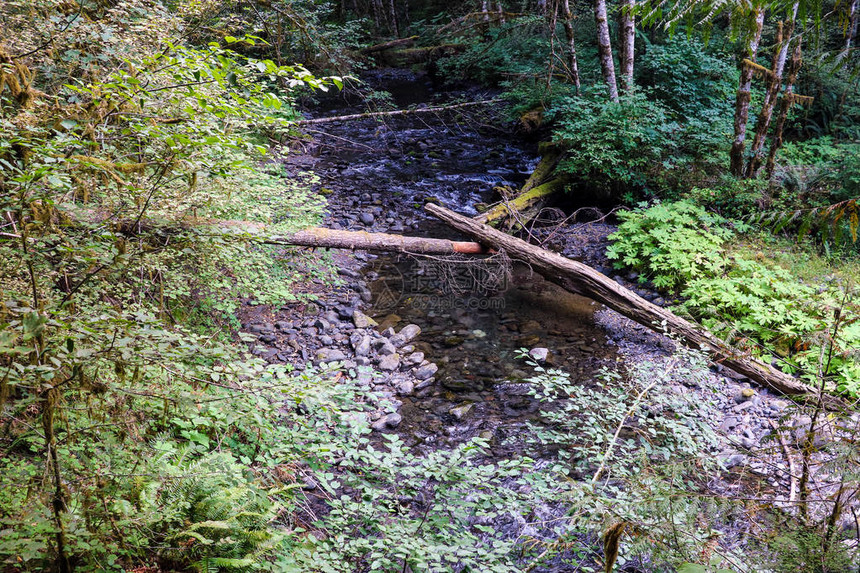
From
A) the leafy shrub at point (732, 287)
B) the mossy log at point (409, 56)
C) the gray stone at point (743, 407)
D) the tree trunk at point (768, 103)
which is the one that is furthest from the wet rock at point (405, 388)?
the mossy log at point (409, 56)

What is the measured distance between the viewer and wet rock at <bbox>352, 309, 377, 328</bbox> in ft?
22.5

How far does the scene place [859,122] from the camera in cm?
1066

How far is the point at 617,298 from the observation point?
6742 millimetres

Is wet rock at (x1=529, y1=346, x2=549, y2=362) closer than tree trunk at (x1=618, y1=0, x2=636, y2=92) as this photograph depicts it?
Yes

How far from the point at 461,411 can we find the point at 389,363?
1256 millimetres

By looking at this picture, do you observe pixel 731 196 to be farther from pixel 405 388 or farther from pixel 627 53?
pixel 405 388

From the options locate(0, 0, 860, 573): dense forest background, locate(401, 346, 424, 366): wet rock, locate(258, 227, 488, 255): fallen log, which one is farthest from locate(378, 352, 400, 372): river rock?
locate(258, 227, 488, 255): fallen log

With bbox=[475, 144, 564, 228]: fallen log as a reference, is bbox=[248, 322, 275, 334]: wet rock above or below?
below

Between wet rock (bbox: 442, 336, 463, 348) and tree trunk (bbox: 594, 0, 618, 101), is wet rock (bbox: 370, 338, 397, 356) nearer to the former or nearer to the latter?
wet rock (bbox: 442, 336, 463, 348)

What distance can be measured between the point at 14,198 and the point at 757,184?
33.6 ft

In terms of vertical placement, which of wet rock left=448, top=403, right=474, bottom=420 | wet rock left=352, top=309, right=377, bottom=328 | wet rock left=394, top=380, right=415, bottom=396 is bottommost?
wet rock left=448, top=403, right=474, bottom=420

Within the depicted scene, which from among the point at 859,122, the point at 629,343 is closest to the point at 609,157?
the point at 629,343

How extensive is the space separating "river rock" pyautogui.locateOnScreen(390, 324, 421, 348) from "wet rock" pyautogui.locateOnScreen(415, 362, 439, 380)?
625 mm

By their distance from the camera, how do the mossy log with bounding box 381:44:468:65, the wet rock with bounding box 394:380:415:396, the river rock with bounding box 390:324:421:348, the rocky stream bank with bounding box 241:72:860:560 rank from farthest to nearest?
the mossy log with bounding box 381:44:468:65
the river rock with bounding box 390:324:421:348
the wet rock with bounding box 394:380:415:396
the rocky stream bank with bounding box 241:72:860:560
